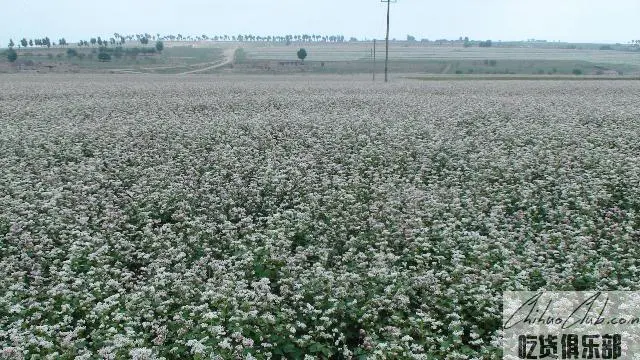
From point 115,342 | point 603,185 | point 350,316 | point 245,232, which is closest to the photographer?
point 115,342

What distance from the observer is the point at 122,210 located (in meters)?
12.1

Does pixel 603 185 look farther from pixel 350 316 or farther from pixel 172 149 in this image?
pixel 172 149

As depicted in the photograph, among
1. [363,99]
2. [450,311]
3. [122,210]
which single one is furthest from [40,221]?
[363,99]

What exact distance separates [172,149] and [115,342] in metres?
13.6

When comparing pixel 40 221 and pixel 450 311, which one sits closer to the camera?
pixel 450 311

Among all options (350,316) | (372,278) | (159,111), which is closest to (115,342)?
(350,316)

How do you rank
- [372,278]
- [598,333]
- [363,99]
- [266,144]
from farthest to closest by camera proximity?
[363,99] → [266,144] → [372,278] → [598,333]

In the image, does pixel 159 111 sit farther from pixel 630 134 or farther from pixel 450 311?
pixel 450 311

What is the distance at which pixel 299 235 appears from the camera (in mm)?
10969

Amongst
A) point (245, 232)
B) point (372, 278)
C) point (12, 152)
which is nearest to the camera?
point (372, 278)

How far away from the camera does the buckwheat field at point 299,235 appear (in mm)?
7016

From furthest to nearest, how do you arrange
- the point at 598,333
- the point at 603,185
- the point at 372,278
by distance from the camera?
1. the point at 603,185
2. the point at 372,278
3. the point at 598,333

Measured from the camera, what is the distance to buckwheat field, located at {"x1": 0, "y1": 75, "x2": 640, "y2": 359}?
276 inches

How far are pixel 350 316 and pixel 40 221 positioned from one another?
6.89 m
